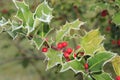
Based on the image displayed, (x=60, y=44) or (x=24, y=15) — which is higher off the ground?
(x=24, y=15)

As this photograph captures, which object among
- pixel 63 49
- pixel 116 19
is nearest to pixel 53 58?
pixel 63 49

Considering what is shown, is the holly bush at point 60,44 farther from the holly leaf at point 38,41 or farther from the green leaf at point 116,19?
the green leaf at point 116,19

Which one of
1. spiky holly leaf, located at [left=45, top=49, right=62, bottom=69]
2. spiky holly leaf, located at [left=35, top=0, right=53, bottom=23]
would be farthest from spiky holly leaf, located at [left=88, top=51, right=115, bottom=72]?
spiky holly leaf, located at [left=35, top=0, right=53, bottom=23]

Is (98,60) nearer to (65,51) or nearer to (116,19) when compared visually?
(65,51)

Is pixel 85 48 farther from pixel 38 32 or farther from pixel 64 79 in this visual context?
pixel 64 79

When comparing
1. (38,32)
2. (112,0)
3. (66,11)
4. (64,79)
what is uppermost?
(38,32)

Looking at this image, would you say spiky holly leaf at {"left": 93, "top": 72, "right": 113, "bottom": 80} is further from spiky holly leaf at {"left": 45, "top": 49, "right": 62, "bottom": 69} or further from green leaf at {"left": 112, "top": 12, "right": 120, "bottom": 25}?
green leaf at {"left": 112, "top": 12, "right": 120, "bottom": 25}

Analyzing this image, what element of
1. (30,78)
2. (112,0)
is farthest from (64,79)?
(112,0)
